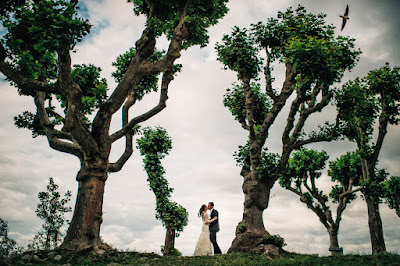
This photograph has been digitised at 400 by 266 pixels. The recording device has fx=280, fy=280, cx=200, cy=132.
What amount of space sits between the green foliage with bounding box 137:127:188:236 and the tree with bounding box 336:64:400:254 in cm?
1255

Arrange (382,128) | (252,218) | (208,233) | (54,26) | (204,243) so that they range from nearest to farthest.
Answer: (54,26) → (252,218) → (204,243) → (208,233) → (382,128)

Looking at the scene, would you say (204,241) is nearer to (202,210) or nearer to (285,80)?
(202,210)

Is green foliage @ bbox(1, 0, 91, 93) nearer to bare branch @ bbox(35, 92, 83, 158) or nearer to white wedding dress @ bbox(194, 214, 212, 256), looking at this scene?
bare branch @ bbox(35, 92, 83, 158)

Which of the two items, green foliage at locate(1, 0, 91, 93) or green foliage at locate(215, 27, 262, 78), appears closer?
green foliage at locate(1, 0, 91, 93)

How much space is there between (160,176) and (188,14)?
11621mm

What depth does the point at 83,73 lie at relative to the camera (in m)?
16.9

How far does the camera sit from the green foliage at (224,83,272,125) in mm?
19672

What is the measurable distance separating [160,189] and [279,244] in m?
9.19

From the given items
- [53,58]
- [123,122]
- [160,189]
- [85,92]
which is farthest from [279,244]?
[53,58]

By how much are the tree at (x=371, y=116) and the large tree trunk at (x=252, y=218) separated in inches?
285

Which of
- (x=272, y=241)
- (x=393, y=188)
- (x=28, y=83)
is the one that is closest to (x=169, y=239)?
(x=272, y=241)

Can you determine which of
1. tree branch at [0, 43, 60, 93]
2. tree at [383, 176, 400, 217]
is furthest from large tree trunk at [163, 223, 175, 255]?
tree at [383, 176, 400, 217]

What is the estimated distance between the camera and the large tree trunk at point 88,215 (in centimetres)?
1129

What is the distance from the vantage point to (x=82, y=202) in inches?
471
